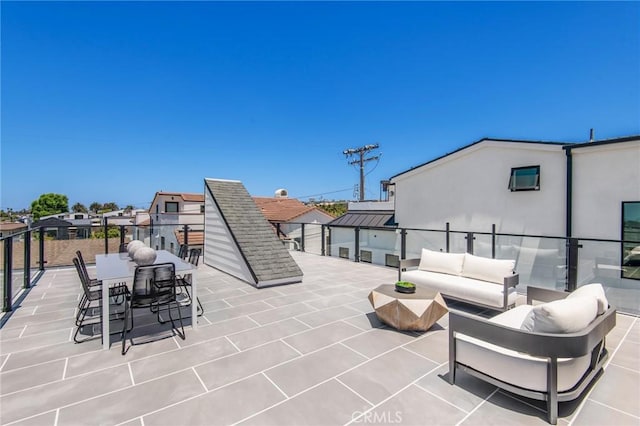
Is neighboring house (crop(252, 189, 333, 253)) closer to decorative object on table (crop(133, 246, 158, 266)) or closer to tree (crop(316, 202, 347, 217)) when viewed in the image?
decorative object on table (crop(133, 246, 158, 266))

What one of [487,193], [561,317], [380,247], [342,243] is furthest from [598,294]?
[487,193]

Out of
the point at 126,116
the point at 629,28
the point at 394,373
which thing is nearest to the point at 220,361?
the point at 394,373

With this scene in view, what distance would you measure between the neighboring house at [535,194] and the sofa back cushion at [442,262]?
162 cm

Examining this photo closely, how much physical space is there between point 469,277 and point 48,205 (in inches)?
2259

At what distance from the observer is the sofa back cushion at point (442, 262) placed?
445 cm

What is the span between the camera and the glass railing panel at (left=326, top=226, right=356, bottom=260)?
8.09 meters

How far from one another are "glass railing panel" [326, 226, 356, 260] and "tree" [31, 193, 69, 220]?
51108 mm

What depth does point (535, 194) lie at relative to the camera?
326 inches

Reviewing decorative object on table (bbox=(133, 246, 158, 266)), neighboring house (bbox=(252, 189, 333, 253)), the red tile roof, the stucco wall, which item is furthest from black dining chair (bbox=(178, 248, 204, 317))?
the red tile roof

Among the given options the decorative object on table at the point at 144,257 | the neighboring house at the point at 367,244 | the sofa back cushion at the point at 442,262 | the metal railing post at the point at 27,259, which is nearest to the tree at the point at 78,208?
the metal railing post at the point at 27,259

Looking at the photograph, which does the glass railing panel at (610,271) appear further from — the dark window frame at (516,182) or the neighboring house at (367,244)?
the dark window frame at (516,182)

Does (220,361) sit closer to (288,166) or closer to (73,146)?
(288,166)

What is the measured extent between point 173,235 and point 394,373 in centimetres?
733

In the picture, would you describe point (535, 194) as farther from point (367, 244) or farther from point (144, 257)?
point (144, 257)
